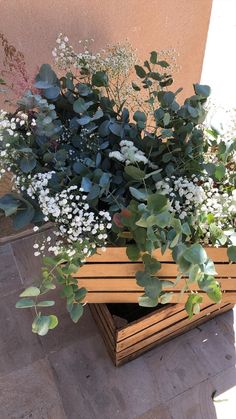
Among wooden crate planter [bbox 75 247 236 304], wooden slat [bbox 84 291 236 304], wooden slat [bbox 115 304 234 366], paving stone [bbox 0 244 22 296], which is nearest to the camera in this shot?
wooden crate planter [bbox 75 247 236 304]

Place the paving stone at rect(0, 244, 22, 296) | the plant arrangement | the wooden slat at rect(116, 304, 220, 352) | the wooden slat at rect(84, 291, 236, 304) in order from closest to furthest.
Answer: the plant arrangement
the wooden slat at rect(84, 291, 236, 304)
the wooden slat at rect(116, 304, 220, 352)
the paving stone at rect(0, 244, 22, 296)

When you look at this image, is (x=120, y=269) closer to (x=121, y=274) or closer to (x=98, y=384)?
(x=121, y=274)

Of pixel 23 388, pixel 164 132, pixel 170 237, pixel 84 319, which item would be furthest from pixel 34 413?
pixel 164 132

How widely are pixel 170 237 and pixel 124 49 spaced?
2.14 feet

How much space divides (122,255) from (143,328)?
360 millimetres

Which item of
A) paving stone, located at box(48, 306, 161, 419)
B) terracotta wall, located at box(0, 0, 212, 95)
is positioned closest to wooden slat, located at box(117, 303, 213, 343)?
paving stone, located at box(48, 306, 161, 419)

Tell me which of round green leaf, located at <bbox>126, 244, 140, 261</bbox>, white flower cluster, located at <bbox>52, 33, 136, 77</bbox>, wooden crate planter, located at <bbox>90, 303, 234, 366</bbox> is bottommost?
wooden crate planter, located at <bbox>90, 303, 234, 366</bbox>

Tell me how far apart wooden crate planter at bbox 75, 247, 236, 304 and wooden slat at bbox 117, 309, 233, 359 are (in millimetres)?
225

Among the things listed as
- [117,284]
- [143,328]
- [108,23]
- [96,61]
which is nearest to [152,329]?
[143,328]

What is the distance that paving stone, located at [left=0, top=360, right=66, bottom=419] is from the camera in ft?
4.22

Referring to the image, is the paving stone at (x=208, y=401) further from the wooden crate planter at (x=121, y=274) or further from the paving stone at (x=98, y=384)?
the wooden crate planter at (x=121, y=274)

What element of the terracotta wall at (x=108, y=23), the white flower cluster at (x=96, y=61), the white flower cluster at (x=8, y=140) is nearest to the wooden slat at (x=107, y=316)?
the white flower cluster at (x=8, y=140)

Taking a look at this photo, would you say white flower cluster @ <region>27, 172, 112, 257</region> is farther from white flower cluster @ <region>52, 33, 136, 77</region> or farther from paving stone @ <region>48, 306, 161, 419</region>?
paving stone @ <region>48, 306, 161, 419</region>

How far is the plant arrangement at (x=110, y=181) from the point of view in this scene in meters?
0.90
